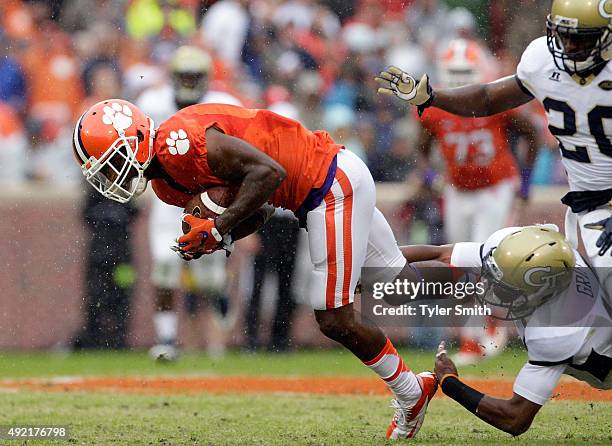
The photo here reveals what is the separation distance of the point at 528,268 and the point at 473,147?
3.50 metres

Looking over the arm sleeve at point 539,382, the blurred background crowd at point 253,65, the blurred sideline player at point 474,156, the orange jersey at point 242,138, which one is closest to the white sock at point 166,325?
the blurred background crowd at point 253,65

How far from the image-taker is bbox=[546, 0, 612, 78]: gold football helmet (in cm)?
494

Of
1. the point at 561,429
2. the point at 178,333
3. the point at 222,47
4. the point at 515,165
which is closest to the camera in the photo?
the point at 561,429

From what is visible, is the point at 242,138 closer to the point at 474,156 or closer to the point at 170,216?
the point at 170,216

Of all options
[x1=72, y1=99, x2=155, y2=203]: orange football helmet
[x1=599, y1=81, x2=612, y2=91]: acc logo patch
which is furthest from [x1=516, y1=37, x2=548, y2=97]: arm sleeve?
[x1=72, y1=99, x2=155, y2=203]: orange football helmet

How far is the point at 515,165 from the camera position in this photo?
8.34m

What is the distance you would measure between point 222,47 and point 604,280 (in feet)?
19.9

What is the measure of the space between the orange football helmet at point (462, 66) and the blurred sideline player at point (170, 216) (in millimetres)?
1519

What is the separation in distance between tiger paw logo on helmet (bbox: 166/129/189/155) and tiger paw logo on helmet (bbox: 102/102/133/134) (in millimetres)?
220

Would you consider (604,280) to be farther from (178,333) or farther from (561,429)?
(178,333)

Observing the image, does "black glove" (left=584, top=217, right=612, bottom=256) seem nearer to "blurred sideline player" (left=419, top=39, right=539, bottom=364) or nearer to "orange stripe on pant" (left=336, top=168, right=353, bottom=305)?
"orange stripe on pant" (left=336, top=168, right=353, bottom=305)

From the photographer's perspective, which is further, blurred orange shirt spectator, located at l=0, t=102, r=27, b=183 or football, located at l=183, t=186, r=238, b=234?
blurred orange shirt spectator, located at l=0, t=102, r=27, b=183

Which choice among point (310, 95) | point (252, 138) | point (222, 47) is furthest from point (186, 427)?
point (222, 47)

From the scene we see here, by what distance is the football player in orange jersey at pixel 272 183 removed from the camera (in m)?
4.96
